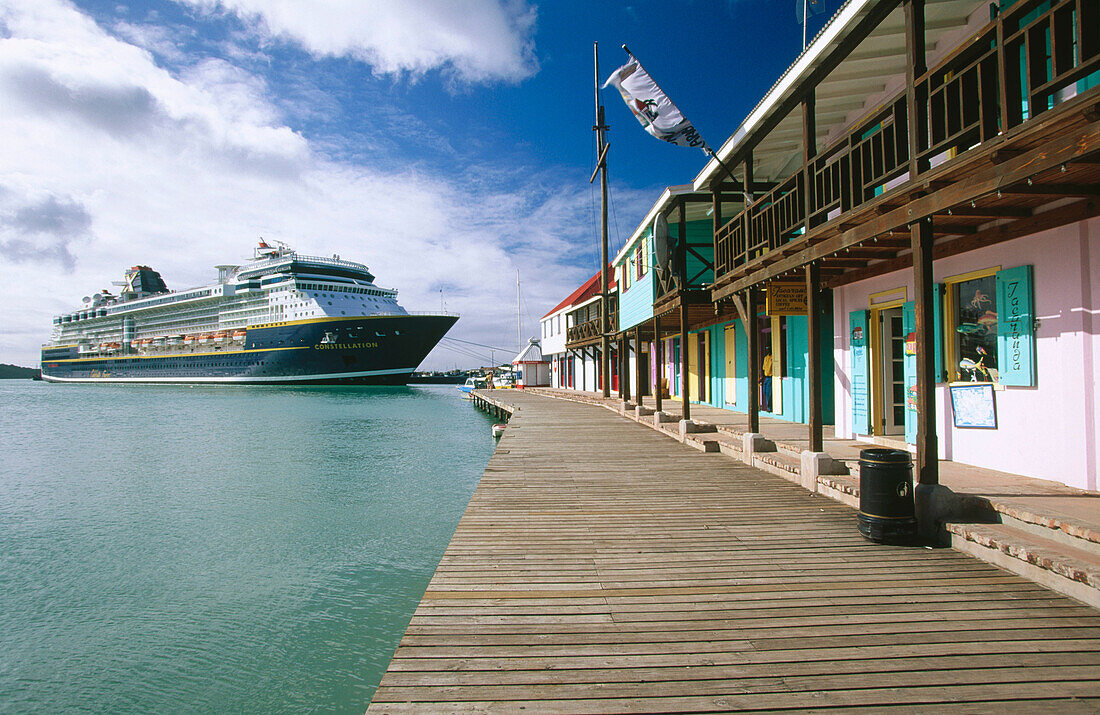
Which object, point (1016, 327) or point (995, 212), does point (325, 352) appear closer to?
point (1016, 327)

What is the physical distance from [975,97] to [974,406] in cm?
341

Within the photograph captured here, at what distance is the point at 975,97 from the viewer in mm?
5059

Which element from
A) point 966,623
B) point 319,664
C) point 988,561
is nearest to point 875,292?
point 988,561

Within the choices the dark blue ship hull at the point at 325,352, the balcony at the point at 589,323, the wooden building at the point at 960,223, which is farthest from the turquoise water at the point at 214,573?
the dark blue ship hull at the point at 325,352

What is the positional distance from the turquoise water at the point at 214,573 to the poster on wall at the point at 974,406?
6.82 metres

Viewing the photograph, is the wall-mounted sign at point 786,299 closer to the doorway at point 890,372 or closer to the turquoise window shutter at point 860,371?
the turquoise window shutter at point 860,371

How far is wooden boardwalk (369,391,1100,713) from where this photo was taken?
2.80 metres

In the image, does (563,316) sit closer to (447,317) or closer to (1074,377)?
(447,317)

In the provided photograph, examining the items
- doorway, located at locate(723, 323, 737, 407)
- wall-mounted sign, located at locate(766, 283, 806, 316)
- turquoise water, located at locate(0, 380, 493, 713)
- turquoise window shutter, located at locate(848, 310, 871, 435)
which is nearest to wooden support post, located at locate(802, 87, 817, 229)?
wall-mounted sign, located at locate(766, 283, 806, 316)

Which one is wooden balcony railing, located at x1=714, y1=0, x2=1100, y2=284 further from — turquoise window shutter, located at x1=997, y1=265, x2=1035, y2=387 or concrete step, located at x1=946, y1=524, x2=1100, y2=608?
concrete step, located at x1=946, y1=524, x2=1100, y2=608

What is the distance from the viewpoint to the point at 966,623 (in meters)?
3.51

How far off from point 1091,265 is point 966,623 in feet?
12.3

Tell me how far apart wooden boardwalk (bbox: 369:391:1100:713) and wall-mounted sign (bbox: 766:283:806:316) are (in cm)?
360

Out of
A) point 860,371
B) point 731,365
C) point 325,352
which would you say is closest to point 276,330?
point 325,352
